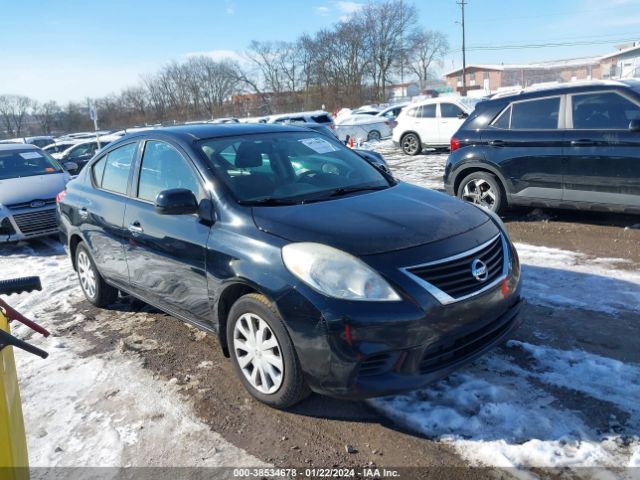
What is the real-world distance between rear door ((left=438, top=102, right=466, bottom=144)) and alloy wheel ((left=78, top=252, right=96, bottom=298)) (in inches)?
506

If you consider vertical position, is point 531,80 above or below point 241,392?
above

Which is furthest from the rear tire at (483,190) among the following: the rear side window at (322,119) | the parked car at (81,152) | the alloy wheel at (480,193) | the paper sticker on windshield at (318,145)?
the rear side window at (322,119)

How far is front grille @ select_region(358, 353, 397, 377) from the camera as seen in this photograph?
2740 millimetres

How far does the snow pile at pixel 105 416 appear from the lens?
292cm

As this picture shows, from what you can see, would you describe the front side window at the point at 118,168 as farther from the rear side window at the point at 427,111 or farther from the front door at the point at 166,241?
the rear side window at the point at 427,111

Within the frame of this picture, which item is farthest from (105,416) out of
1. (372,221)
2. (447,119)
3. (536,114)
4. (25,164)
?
(447,119)

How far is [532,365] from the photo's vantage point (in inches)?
136

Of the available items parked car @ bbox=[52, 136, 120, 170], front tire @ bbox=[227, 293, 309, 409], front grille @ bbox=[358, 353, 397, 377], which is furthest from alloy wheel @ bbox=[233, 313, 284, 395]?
A: parked car @ bbox=[52, 136, 120, 170]

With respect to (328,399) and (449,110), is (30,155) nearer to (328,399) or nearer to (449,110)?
(328,399)

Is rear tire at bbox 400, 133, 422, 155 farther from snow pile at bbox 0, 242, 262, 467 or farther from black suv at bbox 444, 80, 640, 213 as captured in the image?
snow pile at bbox 0, 242, 262, 467

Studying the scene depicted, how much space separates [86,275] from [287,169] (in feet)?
8.94

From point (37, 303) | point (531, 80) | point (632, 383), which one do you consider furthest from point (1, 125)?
point (632, 383)

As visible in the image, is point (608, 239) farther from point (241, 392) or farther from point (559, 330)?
point (241, 392)

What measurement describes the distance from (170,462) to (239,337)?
816 millimetres
